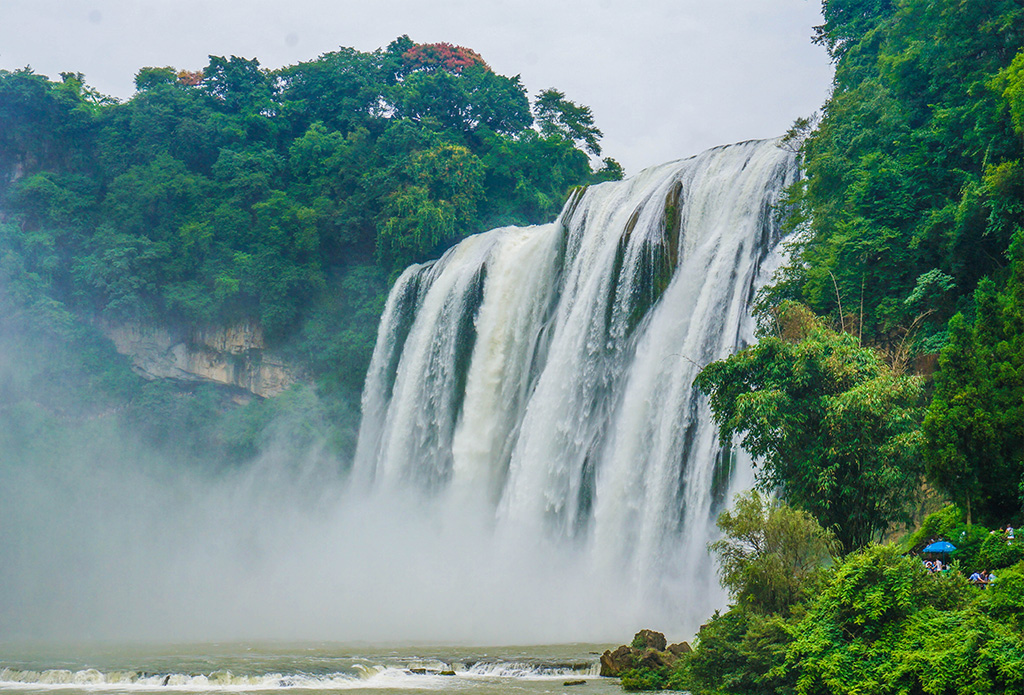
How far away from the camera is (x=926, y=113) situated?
727 inches

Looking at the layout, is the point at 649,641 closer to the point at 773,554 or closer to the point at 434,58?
the point at 773,554

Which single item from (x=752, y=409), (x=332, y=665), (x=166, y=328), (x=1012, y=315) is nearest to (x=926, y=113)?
(x=1012, y=315)

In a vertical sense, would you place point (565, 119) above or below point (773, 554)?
above

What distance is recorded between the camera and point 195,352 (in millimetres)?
36531

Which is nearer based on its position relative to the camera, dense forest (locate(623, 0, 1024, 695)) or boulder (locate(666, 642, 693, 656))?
dense forest (locate(623, 0, 1024, 695))

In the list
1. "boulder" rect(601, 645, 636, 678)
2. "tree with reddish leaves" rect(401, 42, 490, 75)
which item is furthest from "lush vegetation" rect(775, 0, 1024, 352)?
"tree with reddish leaves" rect(401, 42, 490, 75)

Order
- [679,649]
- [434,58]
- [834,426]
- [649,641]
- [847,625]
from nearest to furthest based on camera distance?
[847,625] → [834,426] → [679,649] → [649,641] → [434,58]

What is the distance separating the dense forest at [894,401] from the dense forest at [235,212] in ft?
65.7

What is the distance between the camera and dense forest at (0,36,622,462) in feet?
118

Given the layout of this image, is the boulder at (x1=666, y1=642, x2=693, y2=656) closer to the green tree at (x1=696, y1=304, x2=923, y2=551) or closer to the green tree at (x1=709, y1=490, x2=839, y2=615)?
the green tree at (x1=709, y1=490, x2=839, y2=615)

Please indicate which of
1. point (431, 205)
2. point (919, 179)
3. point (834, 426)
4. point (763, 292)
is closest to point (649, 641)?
point (834, 426)

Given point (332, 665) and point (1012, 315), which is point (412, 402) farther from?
point (1012, 315)

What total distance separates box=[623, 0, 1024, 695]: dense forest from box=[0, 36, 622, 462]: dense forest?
788 inches

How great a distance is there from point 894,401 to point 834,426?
882 mm
